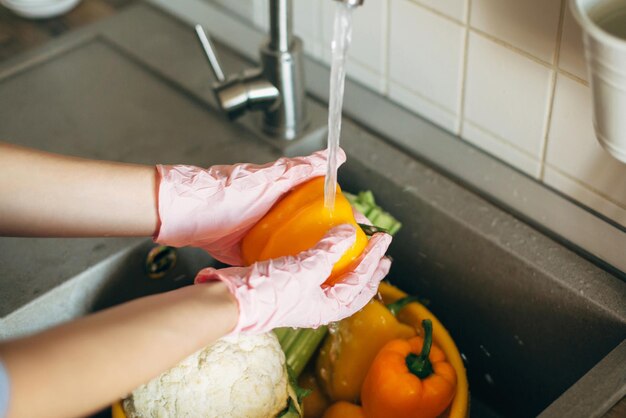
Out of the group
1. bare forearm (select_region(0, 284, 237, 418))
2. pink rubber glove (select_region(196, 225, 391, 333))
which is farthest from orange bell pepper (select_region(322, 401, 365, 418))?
bare forearm (select_region(0, 284, 237, 418))

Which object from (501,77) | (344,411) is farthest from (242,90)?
(344,411)

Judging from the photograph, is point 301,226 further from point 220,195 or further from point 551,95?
point 551,95

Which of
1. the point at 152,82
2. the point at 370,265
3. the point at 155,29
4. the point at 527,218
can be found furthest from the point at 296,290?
the point at 155,29

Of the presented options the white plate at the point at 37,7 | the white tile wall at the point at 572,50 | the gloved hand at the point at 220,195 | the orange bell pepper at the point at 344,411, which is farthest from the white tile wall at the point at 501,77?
the white plate at the point at 37,7

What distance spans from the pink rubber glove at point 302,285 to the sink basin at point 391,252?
21 cm

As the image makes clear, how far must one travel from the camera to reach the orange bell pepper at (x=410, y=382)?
0.88m

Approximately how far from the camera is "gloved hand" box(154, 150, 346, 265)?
2.99 ft

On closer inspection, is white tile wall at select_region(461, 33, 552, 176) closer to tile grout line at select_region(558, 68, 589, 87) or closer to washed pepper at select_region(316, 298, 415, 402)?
tile grout line at select_region(558, 68, 589, 87)

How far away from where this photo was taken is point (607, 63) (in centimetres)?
67

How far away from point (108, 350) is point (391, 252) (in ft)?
1.90

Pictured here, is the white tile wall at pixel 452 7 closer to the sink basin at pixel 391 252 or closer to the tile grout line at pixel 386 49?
the tile grout line at pixel 386 49

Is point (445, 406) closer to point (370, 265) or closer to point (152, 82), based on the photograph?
point (370, 265)

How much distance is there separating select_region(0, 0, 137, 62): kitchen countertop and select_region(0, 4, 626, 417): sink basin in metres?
0.05

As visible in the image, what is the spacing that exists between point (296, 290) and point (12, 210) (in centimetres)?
35
